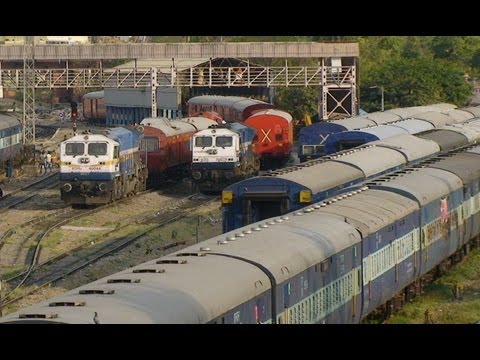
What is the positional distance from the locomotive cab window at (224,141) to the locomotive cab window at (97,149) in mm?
4674

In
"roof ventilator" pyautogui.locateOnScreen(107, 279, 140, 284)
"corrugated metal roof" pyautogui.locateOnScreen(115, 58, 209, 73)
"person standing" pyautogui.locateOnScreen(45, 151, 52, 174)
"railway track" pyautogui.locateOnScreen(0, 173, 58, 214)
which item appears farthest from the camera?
"corrugated metal roof" pyautogui.locateOnScreen(115, 58, 209, 73)

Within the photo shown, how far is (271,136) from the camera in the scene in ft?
160

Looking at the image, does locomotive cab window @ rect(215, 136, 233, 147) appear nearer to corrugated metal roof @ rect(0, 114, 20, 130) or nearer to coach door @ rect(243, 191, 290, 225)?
corrugated metal roof @ rect(0, 114, 20, 130)

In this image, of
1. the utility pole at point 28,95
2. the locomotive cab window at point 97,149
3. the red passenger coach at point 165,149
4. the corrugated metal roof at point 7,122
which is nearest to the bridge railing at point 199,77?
the utility pole at point 28,95

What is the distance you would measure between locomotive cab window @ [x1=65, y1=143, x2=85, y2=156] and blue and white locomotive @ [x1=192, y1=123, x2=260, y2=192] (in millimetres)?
4396

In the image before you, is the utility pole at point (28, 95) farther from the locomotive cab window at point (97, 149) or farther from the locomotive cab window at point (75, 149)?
the locomotive cab window at point (97, 149)

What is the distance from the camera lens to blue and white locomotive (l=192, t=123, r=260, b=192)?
39.3 metres

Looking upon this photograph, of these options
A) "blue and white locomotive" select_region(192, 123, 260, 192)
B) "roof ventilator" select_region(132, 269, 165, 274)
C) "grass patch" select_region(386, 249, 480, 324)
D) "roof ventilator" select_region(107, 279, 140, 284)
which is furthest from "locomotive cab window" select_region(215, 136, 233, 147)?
"roof ventilator" select_region(107, 279, 140, 284)

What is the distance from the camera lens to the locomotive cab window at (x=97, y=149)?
120ft

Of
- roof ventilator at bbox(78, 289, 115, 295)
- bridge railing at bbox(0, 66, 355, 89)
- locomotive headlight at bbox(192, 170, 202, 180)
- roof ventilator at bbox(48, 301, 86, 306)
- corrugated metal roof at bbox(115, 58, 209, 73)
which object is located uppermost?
corrugated metal roof at bbox(115, 58, 209, 73)

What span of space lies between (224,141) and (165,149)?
145 inches

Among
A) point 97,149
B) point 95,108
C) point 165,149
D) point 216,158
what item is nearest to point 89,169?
point 97,149
